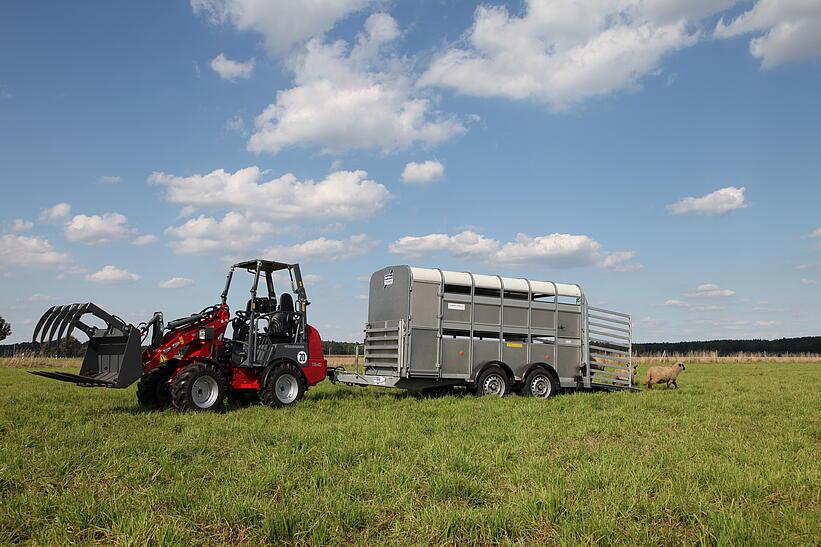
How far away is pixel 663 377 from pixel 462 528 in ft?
55.8

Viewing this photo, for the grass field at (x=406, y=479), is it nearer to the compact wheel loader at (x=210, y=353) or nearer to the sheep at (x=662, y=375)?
the compact wheel loader at (x=210, y=353)

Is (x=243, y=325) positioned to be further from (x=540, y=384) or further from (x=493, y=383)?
(x=540, y=384)

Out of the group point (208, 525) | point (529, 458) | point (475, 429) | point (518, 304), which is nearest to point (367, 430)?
point (475, 429)

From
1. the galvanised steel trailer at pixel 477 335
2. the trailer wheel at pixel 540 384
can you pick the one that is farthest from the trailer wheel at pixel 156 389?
the trailer wheel at pixel 540 384

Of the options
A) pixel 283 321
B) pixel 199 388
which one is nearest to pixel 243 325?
pixel 283 321

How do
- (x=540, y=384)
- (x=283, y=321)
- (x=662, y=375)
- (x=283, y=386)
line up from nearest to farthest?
(x=283, y=386) → (x=283, y=321) → (x=540, y=384) → (x=662, y=375)

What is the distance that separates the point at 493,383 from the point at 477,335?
1.19 meters

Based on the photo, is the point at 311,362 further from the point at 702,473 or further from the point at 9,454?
the point at 702,473

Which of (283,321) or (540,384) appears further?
(540,384)

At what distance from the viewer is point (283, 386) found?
529 inches

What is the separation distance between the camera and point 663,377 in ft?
66.6

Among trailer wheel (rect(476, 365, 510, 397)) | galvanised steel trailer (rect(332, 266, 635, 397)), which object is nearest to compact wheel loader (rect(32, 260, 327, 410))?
galvanised steel trailer (rect(332, 266, 635, 397))

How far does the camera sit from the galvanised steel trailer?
47.5 ft

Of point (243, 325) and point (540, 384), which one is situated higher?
point (243, 325)
